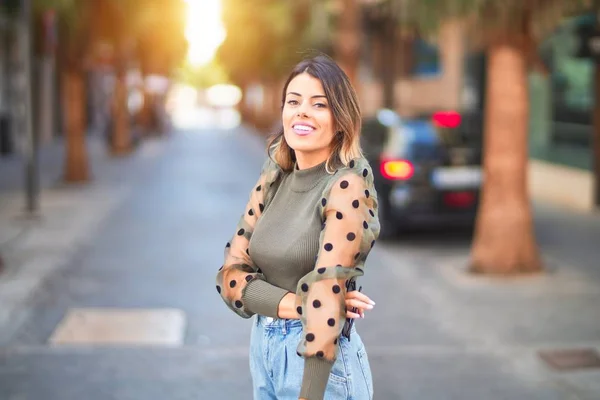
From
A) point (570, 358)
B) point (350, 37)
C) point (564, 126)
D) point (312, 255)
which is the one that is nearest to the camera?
point (312, 255)

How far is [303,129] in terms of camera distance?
2770 mm

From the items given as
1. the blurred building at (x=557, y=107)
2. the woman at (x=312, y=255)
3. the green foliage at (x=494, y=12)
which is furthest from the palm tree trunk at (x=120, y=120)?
the woman at (x=312, y=255)

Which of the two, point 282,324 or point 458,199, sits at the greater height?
point 282,324

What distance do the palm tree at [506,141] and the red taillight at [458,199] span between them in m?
1.86

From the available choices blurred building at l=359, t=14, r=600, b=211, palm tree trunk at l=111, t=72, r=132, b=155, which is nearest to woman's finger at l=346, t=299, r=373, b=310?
Answer: blurred building at l=359, t=14, r=600, b=211

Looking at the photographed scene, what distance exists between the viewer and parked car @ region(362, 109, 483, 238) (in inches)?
451

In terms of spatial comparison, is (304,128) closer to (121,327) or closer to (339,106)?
(339,106)

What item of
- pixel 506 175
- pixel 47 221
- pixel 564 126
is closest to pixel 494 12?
pixel 506 175

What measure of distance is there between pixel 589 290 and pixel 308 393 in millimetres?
6699

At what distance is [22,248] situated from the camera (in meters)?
10.7

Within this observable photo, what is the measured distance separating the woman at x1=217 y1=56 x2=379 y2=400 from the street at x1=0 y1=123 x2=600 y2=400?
110 inches

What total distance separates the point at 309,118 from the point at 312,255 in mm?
410

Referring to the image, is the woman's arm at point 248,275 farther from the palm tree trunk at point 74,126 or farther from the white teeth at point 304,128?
the palm tree trunk at point 74,126

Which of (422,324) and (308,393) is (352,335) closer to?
(308,393)
